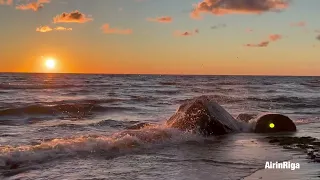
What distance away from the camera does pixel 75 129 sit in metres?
14.1

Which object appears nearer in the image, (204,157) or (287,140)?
(204,157)

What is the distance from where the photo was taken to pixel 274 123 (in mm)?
13297

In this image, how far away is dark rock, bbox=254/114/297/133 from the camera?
13.1m

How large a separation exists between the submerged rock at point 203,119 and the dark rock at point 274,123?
670mm

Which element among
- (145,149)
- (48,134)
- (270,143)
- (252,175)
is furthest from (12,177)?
(270,143)

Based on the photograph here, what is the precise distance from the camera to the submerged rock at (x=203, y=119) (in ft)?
39.9

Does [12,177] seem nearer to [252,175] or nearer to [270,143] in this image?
[252,175]

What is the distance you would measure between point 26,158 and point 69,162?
37.2 inches

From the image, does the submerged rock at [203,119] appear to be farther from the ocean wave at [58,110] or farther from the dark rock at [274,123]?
the ocean wave at [58,110]

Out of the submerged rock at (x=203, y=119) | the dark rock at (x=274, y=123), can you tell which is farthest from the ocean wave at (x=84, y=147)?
the dark rock at (x=274, y=123)

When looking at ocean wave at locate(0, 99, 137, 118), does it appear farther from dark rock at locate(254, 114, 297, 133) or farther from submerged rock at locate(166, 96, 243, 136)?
dark rock at locate(254, 114, 297, 133)

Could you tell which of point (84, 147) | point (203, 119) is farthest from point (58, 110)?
point (84, 147)

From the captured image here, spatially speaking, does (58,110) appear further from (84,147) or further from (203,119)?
(84,147)

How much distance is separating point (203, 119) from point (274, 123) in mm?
2723
